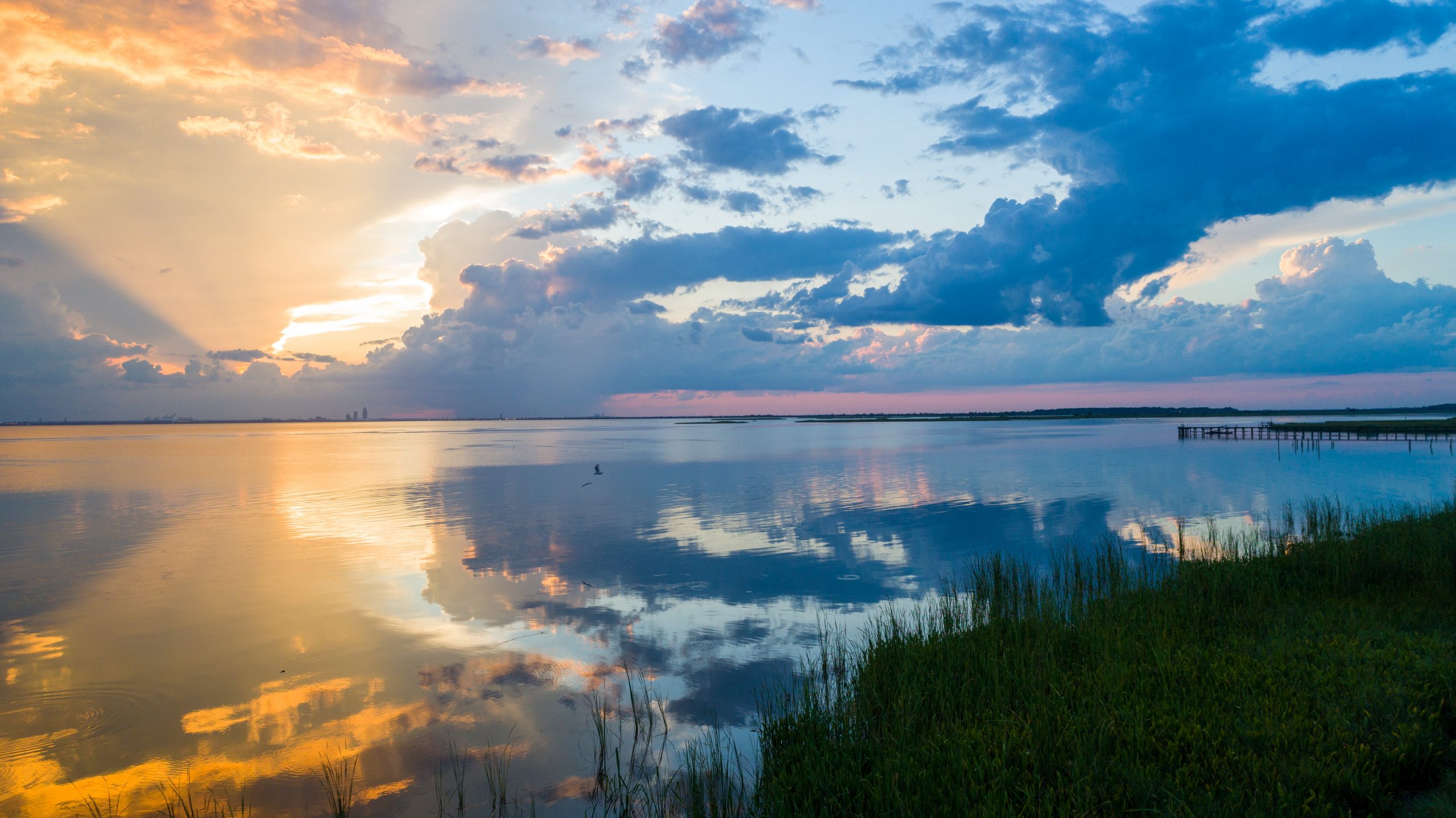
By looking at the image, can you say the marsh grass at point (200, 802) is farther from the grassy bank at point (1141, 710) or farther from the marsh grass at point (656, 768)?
the grassy bank at point (1141, 710)

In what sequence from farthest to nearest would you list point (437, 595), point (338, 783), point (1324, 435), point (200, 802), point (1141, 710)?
point (1324, 435), point (437, 595), point (338, 783), point (200, 802), point (1141, 710)

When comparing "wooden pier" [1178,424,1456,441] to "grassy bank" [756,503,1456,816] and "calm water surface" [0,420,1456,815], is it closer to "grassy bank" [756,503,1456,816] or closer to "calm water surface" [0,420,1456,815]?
"calm water surface" [0,420,1456,815]

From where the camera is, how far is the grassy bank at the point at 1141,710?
283 inches

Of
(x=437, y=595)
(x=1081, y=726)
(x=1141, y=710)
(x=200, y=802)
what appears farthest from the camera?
(x=437, y=595)

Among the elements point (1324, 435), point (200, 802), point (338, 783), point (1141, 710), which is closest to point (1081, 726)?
point (1141, 710)

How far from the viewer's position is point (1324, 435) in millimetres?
115062

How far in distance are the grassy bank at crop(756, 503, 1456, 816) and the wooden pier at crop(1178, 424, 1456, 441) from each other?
103964mm

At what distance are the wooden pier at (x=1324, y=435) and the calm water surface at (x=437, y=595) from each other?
2036 inches

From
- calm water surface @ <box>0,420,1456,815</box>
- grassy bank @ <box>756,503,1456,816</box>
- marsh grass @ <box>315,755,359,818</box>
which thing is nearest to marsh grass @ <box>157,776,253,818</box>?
calm water surface @ <box>0,420,1456,815</box>

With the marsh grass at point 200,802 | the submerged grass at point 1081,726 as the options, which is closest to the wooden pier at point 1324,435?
the submerged grass at point 1081,726

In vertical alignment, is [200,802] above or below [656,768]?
above

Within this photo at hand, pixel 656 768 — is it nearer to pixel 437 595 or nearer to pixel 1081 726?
pixel 1081 726

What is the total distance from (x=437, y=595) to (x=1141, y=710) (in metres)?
19.2

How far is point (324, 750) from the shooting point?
36.6 feet
